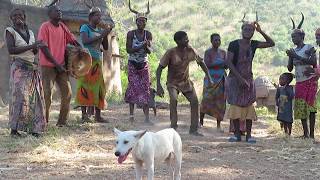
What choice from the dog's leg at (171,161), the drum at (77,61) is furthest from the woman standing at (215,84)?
the dog's leg at (171,161)

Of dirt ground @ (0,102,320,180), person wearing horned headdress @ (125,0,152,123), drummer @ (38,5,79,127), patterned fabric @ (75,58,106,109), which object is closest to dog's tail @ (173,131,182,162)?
dirt ground @ (0,102,320,180)

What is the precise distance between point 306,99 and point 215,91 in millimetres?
1691

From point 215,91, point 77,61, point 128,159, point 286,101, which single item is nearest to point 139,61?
point 77,61

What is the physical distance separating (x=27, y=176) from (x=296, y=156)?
3.23 metres

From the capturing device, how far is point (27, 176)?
A: 495 cm

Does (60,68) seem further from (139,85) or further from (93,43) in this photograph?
(139,85)

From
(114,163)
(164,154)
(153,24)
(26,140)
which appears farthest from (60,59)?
(153,24)

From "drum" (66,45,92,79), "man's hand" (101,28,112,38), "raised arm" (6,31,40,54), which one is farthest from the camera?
"man's hand" (101,28,112,38)

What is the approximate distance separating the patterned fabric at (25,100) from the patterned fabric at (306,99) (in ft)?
12.4

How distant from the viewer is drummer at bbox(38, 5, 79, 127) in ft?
23.7

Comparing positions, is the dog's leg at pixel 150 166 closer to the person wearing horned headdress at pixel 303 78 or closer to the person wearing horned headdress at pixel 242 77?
the person wearing horned headdress at pixel 242 77

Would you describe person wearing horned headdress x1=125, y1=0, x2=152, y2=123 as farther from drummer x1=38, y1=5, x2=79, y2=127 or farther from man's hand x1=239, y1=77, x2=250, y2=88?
man's hand x1=239, y1=77, x2=250, y2=88

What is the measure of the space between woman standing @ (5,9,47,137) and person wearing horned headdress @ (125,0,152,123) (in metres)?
1.99

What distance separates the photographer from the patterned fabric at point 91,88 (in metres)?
8.17
